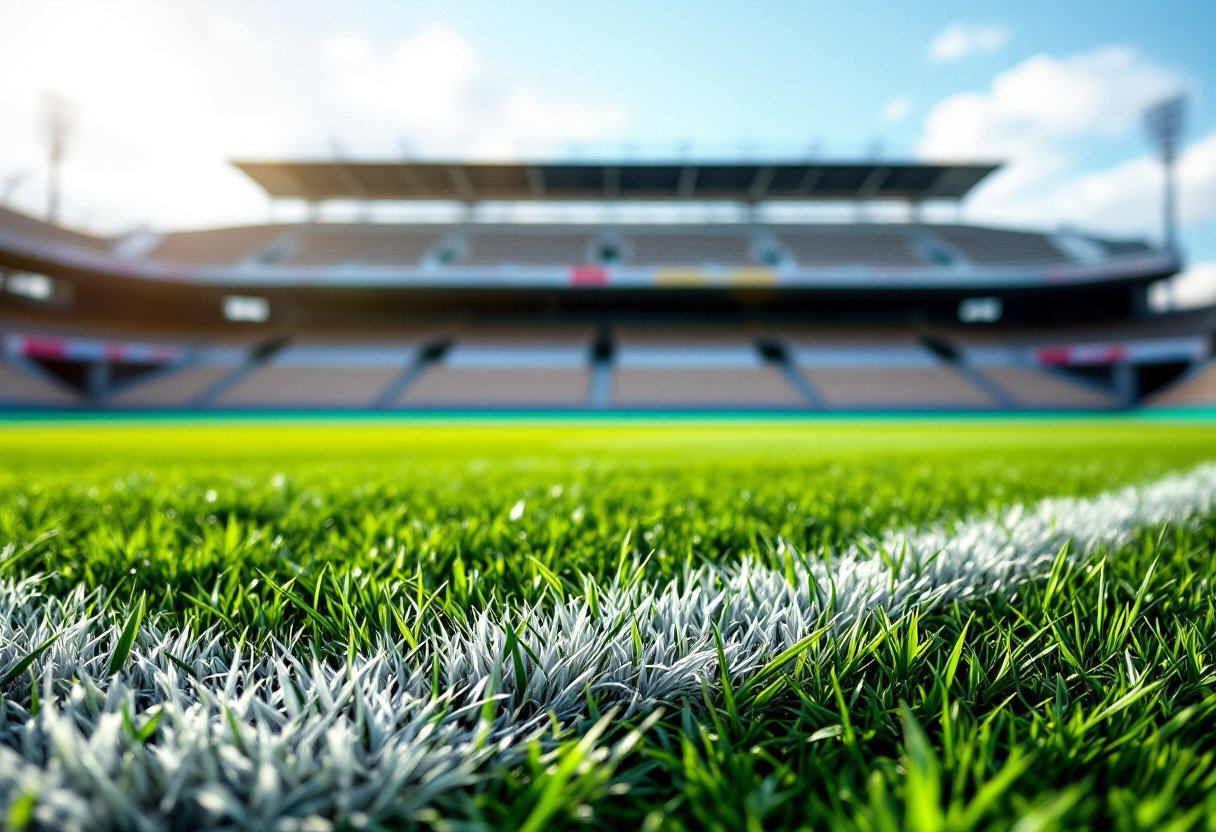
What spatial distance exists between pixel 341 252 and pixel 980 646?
3070 cm

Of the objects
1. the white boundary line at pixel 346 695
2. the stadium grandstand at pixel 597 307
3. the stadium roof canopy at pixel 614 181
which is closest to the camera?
the white boundary line at pixel 346 695

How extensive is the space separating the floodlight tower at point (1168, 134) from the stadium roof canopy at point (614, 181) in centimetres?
784

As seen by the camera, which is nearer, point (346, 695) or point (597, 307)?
point (346, 695)

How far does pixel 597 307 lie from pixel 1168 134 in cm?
2809

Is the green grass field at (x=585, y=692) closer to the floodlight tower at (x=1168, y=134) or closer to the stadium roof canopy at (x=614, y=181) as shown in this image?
the stadium roof canopy at (x=614, y=181)

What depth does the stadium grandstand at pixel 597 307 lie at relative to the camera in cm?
2250

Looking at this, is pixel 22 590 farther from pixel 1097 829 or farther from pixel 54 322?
pixel 54 322

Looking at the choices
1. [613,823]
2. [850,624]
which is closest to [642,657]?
[613,823]

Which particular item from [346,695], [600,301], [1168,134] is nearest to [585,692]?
[346,695]

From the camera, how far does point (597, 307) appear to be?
28938 mm

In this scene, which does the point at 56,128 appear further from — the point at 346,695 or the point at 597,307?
the point at 346,695

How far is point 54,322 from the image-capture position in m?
22.4

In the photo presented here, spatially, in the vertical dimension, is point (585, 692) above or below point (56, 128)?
below

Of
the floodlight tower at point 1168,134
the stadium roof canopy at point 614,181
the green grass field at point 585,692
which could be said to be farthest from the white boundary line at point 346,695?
the floodlight tower at point 1168,134
